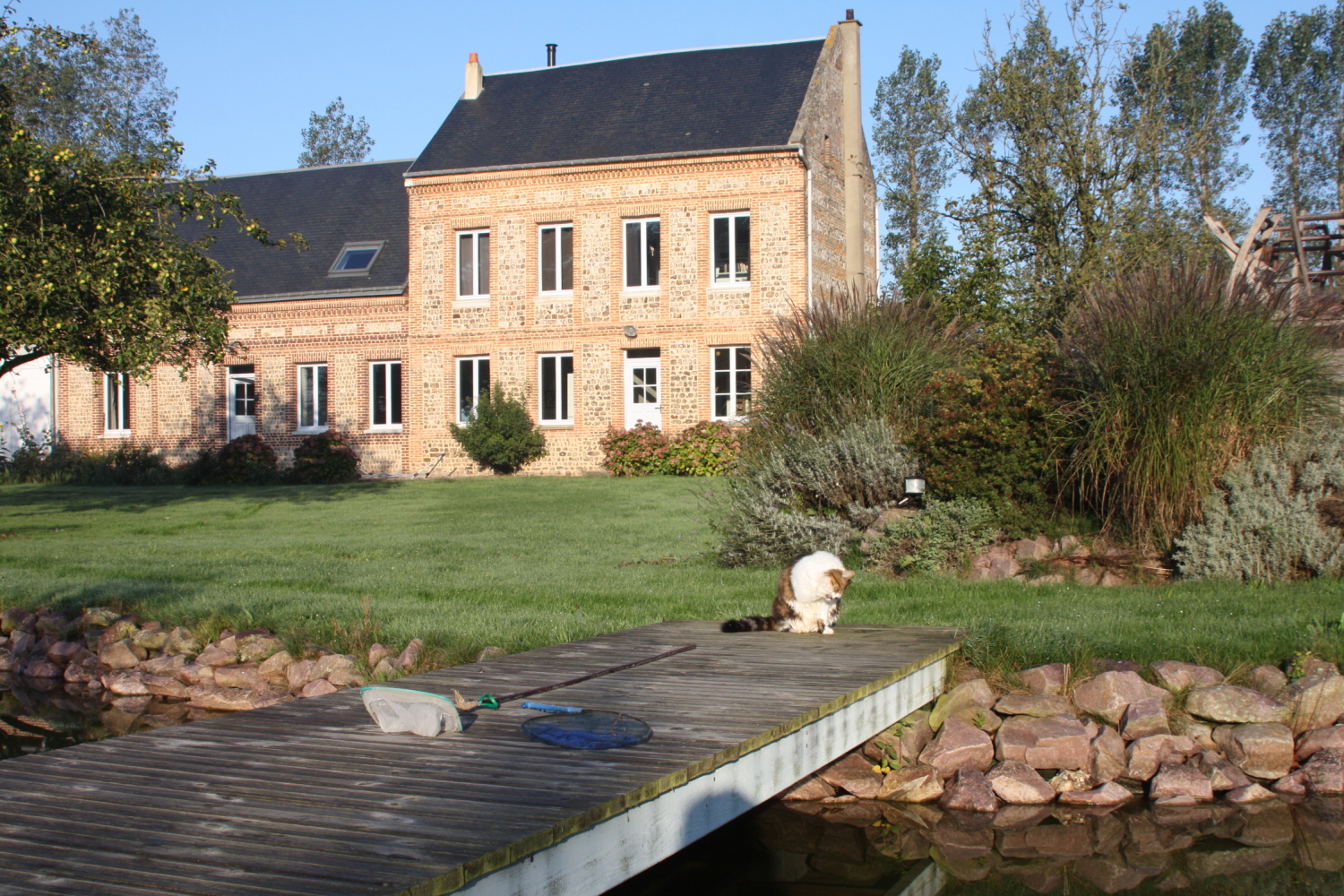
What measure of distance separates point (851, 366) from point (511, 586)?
4107 mm

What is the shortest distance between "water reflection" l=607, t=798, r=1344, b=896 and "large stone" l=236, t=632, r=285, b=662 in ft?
13.1

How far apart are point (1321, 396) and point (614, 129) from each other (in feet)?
63.7

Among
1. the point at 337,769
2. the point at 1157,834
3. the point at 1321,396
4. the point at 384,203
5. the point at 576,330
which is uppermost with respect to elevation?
the point at 384,203

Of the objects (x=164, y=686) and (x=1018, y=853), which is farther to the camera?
(x=164, y=686)

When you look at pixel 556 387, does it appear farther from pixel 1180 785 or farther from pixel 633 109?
pixel 1180 785

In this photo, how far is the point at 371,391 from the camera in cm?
2777

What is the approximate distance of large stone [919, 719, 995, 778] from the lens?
21.2ft

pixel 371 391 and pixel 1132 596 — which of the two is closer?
pixel 1132 596

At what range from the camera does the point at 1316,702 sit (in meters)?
6.27

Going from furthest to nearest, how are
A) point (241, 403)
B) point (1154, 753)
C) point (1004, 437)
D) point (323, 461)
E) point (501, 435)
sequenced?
1. point (241, 403)
2. point (323, 461)
3. point (501, 435)
4. point (1004, 437)
5. point (1154, 753)

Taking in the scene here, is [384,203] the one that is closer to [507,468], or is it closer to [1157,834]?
[507,468]

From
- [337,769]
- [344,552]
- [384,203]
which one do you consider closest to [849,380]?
[344,552]

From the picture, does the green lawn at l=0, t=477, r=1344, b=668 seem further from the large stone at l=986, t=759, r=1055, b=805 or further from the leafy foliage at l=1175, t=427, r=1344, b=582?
the large stone at l=986, t=759, r=1055, b=805

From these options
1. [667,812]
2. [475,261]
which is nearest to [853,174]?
[475,261]
